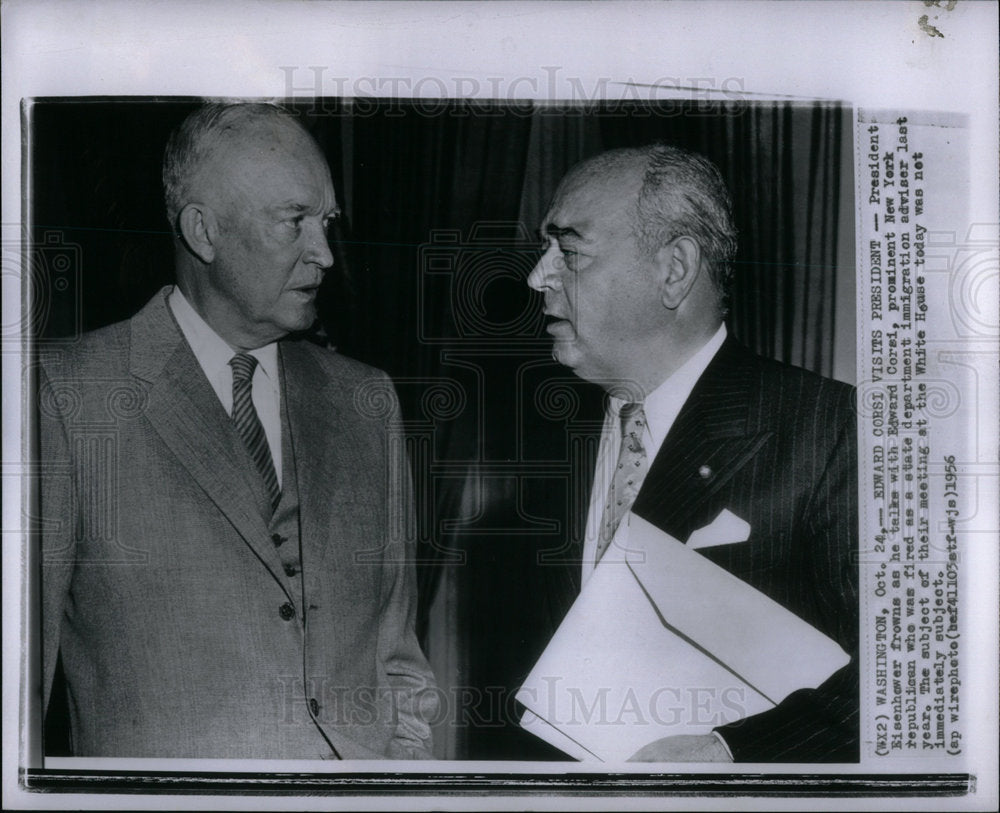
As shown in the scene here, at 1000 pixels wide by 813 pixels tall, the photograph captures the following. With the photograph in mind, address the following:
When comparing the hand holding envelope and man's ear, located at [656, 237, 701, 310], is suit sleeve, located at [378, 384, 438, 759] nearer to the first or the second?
the hand holding envelope

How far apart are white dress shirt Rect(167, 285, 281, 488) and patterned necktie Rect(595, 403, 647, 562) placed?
1.92ft

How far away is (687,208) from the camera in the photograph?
175cm

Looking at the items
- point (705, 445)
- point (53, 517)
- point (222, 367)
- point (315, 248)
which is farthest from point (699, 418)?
point (53, 517)

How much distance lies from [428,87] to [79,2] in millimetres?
657

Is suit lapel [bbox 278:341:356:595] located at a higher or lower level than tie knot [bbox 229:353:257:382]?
lower

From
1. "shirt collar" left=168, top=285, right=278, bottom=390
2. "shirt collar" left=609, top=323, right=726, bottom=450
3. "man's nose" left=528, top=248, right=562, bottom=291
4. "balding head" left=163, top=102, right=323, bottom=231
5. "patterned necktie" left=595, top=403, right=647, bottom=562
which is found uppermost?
"balding head" left=163, top=102, right=323, bottom=231

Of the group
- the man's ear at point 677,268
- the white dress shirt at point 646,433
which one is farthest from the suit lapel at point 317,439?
the man's ear at point 677,268

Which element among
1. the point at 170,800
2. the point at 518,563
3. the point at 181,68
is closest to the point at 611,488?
the point at 518,563

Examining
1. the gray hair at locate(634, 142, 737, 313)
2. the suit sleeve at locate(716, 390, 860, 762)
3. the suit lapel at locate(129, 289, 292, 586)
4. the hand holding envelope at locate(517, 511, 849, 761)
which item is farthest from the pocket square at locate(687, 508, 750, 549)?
the suit lapel at locate(129, 289, 292, 586)

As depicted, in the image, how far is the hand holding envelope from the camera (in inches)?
68.9

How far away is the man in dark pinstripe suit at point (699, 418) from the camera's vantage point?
5.74 ft

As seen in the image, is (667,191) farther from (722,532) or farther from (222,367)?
(222,367)

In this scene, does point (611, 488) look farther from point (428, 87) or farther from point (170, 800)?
point (170, 800)

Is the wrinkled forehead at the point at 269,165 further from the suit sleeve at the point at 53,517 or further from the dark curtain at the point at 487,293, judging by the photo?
the suit sleeve at the point at 53,517
